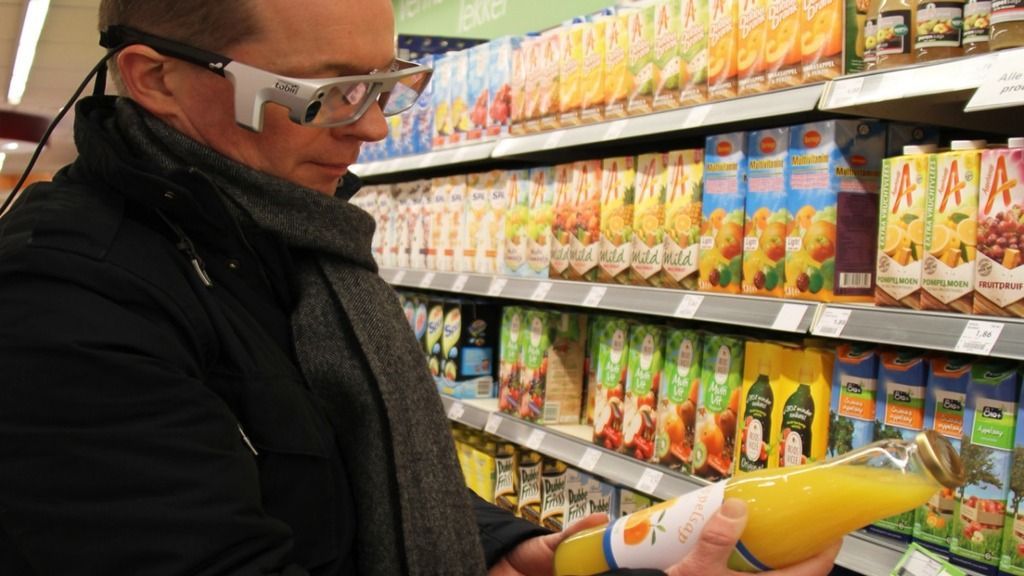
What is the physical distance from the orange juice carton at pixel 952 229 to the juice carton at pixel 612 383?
0.97 meters

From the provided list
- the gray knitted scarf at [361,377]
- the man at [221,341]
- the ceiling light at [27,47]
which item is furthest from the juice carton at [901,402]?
the ceiling light at [27,47]

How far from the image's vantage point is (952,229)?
167 cm

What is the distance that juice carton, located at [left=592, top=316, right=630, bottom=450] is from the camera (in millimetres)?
2541

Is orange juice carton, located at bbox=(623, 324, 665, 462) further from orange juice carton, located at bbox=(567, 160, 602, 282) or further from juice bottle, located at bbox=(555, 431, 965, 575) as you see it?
juice bottle, located at bbox=(555, 431, 965, 575)

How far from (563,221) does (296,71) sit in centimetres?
169

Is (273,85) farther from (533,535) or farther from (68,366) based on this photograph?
(533,535)

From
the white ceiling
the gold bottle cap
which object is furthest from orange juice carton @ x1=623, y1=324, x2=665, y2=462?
the white ceiling

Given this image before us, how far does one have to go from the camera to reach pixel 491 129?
309cm

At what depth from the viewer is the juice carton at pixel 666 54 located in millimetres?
2318

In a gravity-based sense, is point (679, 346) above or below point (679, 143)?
below

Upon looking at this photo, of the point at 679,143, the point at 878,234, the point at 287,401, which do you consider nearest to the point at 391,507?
the point at 287,401

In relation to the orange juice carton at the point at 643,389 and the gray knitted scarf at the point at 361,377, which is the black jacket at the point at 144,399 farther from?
the orange juice carton at the point at 643,389

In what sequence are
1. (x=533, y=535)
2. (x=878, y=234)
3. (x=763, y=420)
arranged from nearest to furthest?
(x=533, y=535) → (x=878, y=234) → (x=763, y=420)

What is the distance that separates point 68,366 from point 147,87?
387mm
